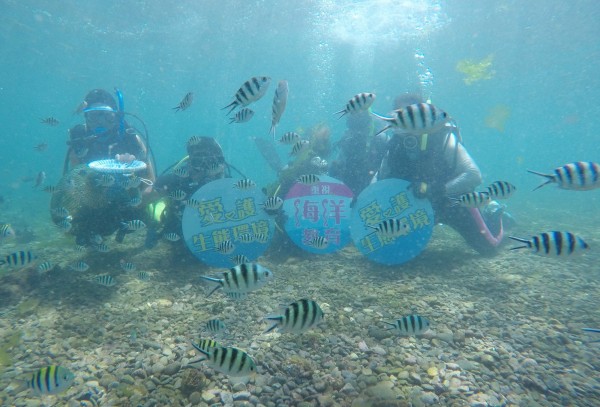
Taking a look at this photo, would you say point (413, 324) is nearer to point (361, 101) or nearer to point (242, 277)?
point (242, 277)

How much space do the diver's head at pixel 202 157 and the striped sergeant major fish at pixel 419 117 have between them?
477cm

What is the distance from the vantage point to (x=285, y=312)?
8.98ft

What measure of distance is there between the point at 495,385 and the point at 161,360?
4.10 meters

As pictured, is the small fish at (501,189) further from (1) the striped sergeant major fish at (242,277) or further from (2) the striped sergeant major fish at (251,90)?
(1) the striped sergeant major fish at (242,277)

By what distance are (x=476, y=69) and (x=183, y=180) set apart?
153ft

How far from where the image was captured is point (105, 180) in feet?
22.3

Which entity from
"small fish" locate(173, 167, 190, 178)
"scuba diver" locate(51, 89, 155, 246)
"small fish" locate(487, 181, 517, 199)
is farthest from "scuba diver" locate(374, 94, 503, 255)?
"scuba diver" locate(51, 89, 155, 246)

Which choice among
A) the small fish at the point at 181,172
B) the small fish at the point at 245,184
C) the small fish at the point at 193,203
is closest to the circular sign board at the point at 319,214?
the small fish at the point at 245,184

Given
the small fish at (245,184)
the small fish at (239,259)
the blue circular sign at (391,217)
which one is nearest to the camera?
the small fish at (239,259)

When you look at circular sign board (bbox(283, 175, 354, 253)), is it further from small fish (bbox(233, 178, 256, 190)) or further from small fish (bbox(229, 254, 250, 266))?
small fish (bbox(229, 254, 250, 266))

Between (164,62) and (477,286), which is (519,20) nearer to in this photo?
(477,286)

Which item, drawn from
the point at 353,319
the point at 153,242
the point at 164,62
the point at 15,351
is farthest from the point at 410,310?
the point at 164,62

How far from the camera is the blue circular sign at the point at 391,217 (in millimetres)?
6734

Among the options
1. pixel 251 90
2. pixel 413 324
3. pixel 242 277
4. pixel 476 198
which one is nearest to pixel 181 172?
pixel 251 90
